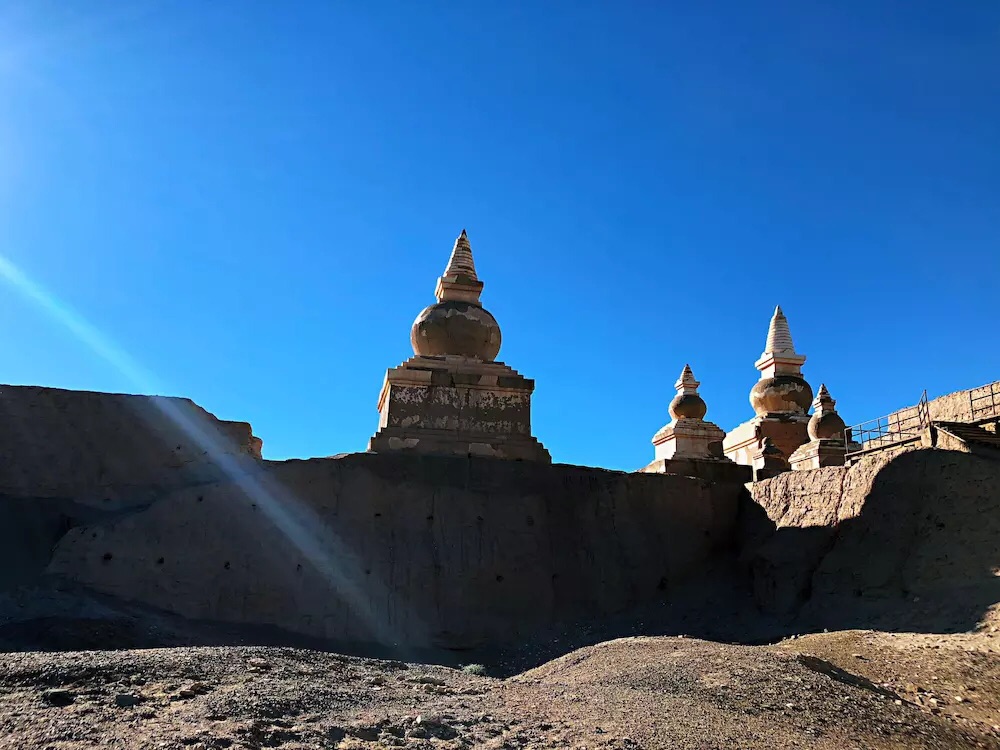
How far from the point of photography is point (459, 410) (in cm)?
1734

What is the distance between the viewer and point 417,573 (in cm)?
1410

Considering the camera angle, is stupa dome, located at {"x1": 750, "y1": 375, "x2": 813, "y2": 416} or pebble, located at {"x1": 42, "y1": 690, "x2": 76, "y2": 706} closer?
pebble, located at {"x1": 42, "y1": 690, "x2": 76, "y2": 706}

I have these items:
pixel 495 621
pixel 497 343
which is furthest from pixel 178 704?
pixel 497 343

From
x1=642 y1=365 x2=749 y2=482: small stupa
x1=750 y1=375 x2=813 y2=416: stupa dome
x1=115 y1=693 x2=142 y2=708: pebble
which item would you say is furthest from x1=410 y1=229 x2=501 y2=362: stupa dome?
x1=115 y1=693 x2=142 y2=708: pebble

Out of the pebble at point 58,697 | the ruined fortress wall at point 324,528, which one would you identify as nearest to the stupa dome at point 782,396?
the ruined fortress wall at point 324,528

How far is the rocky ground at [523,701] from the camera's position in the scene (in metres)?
6.14

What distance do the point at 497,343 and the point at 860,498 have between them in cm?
870

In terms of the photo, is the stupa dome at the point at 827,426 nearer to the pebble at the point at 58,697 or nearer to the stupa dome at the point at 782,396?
the stupa dome at the point at 782,396

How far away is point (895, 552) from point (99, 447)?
536 inches

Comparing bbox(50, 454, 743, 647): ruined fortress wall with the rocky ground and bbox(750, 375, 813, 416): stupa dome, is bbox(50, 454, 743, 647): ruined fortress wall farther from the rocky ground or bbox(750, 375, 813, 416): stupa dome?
bbox(750, 375, 813, 416): stupa dome

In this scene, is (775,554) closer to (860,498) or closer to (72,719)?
(860,498)

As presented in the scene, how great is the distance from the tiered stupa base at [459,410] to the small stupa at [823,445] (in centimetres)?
802

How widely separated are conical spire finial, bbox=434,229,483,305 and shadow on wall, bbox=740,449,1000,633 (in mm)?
9328

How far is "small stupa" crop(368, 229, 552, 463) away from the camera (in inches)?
659
